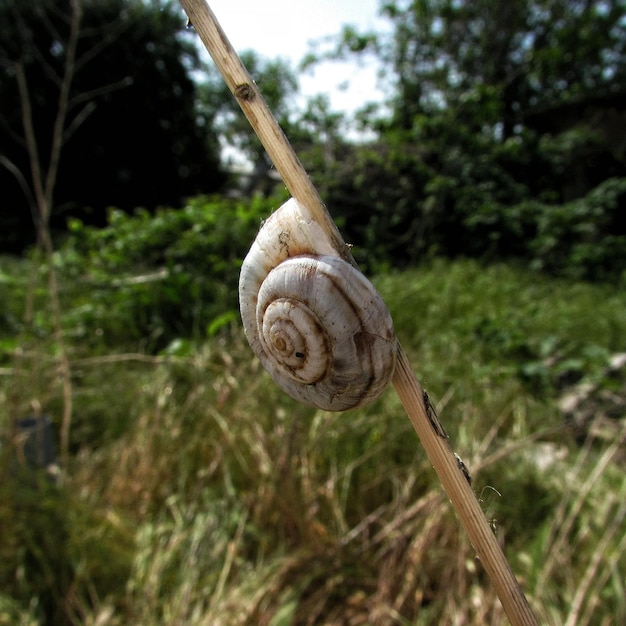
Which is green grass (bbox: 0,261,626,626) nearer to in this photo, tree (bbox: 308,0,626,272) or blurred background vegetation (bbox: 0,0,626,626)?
blurred background vegetation (bbox: 0,0,626,626)

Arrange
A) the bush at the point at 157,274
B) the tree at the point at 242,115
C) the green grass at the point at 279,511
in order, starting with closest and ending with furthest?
the green grass at the point at 279,511
the bush at the point at 157,274
the tree at the point at 242,115

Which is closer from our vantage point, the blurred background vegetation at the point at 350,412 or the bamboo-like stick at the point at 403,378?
the bamboo-like stick at the point at 403,378

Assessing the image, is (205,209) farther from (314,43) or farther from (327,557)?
(314,43)

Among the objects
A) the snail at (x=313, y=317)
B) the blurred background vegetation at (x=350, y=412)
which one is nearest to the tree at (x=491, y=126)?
the blurred background vegetation at (x=350, y=412)

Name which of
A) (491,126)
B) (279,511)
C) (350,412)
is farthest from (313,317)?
(491,126)

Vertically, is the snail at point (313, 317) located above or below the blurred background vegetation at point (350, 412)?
above

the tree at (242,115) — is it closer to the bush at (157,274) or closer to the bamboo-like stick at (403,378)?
the bush at (157,274)

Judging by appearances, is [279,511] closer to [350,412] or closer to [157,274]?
[350,412]

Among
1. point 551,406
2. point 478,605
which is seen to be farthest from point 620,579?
point 551,406
